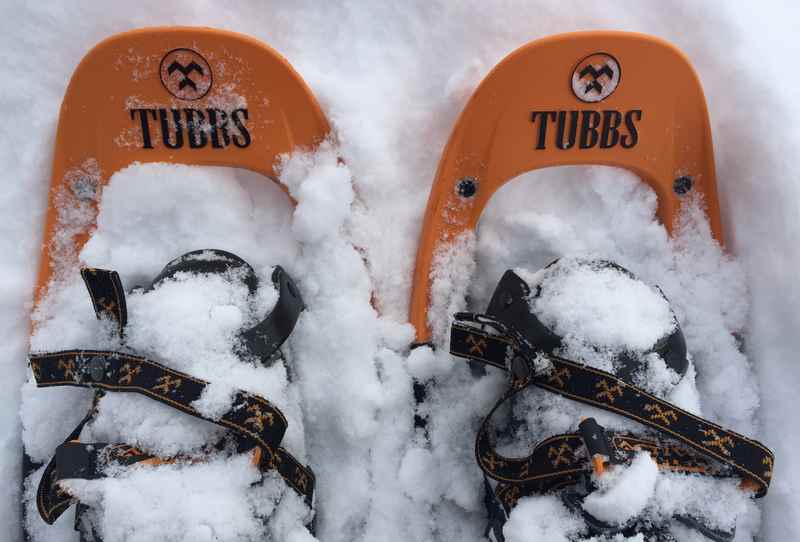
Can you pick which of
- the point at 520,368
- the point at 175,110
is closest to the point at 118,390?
the point at 175,110

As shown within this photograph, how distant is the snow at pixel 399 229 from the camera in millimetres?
1008

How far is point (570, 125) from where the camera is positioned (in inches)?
41.2

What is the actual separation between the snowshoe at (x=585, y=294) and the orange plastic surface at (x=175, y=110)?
0.27 metres

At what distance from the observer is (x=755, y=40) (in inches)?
41.7

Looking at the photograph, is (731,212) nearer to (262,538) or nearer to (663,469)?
(663,469)

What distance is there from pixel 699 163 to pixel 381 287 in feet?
1.80

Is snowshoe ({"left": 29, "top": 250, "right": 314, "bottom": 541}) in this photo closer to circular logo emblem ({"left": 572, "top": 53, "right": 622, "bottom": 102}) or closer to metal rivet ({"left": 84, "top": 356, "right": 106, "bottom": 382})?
metal rivet ({"left": 84, "top": 356, "right": 106, "bottom": 382})

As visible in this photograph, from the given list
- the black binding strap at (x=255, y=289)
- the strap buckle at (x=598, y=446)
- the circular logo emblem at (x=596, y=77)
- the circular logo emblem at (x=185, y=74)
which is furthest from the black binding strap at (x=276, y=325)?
the circular logo emblem at (x=596, y=77)

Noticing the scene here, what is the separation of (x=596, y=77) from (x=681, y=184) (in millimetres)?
226

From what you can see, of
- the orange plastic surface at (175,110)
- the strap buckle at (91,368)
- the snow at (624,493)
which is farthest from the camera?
the orange plastic surface at (175,110)

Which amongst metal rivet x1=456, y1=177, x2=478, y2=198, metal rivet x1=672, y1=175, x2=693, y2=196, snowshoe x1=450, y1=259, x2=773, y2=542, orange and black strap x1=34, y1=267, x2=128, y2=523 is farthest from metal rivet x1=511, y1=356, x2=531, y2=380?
orange and black strap x1=34, y1=267, x2=128, y2=523

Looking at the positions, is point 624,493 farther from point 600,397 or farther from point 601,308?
point 601,308

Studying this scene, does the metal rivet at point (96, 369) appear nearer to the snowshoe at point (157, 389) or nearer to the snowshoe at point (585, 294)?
the snowshoe at point (157, 389)

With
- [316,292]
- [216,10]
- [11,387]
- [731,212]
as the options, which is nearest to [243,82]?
[216,10]
